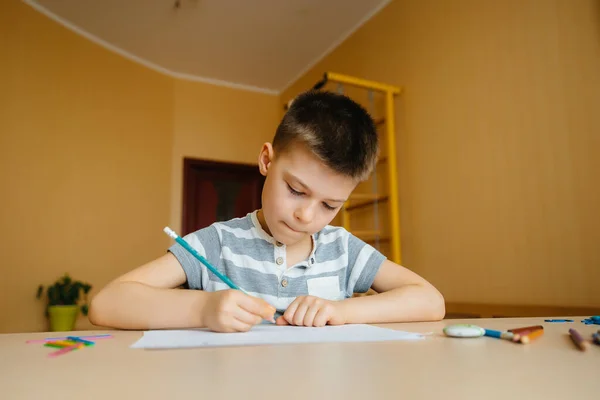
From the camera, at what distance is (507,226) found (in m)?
1.96

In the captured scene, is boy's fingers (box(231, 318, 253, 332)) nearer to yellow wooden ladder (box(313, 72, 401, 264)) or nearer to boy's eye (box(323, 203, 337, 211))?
boy's eye (box(323, 203, 337, 211))

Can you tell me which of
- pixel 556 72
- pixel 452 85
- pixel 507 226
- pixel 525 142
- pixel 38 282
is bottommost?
pixel 38 282

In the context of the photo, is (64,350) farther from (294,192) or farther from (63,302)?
(63,302)

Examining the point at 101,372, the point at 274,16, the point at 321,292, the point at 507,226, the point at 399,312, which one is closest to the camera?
the point at 101,372

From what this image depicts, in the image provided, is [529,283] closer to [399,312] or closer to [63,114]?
[399,312]

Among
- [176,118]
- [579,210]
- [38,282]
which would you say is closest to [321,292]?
[579,210]

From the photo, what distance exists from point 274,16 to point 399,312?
2.68 m

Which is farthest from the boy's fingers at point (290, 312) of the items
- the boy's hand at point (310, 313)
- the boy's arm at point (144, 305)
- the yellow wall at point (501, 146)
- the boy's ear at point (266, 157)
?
the yellow wall at point (501, 146)

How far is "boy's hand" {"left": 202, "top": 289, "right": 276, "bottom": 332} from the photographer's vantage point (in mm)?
649

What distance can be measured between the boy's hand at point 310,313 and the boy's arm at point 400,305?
0.12 feet

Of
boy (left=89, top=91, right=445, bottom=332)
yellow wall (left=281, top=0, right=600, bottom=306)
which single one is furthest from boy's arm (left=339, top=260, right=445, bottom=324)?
yellow wall (left=281, top=0, right=600, bottom=306)

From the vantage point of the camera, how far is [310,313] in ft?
2.38

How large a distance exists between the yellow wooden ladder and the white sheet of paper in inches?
74.4

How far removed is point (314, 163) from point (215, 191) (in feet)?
10.9
